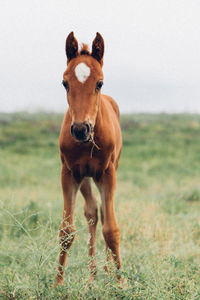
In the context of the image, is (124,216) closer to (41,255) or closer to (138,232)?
(138,232)

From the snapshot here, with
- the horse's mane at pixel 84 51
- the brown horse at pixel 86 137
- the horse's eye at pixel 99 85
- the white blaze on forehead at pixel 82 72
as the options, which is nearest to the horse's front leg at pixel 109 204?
the brown horse at pixel 86 137

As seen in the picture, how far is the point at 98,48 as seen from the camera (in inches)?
133

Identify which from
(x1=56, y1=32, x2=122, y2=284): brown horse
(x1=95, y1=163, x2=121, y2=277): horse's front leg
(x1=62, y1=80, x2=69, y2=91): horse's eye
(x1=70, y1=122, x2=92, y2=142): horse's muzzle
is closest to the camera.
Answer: (x1=70, y1=122, x2=92, y2=142): horse's muzzle

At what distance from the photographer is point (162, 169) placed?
579 inches

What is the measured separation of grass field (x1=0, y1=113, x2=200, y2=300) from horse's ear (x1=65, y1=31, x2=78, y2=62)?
5.25ft

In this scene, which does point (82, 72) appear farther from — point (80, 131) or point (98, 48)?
point (80, 131)

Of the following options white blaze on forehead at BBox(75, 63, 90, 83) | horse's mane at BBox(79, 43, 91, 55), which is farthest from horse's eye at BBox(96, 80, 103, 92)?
horse's mane at BBox(79, 43, 91, 55)

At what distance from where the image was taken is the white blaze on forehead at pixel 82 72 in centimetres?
314

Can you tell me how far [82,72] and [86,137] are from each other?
24.7 inches

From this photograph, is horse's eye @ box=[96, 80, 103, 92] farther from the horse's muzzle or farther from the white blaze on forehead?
the horse's muzzle

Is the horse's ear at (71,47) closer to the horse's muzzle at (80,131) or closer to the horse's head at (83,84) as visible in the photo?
the horse's head at (83,84)

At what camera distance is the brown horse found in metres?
3.09

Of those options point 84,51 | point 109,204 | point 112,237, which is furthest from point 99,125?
point 112,237

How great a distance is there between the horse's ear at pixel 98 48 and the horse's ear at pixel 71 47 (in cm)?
18
